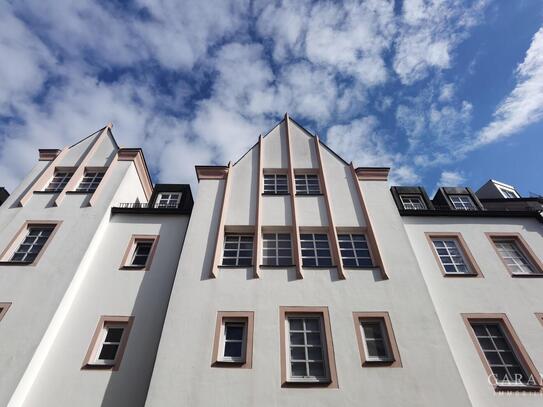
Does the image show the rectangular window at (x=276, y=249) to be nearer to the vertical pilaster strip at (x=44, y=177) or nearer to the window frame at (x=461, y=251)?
the window frame at (x=461, y=251)

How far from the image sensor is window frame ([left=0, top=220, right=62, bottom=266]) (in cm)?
1328

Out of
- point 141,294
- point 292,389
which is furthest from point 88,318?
point 292,389

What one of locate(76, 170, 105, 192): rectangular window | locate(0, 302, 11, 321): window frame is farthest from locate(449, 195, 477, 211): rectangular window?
locate(0, 302, 11, 321): window frame

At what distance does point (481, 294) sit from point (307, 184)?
918 centimetres

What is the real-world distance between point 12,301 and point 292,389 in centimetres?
1092

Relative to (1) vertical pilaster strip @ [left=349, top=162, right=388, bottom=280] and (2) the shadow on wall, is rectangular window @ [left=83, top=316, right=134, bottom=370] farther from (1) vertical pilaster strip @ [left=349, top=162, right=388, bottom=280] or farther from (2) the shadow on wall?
(1) vertical pilaster strip @ [left=349, top=162, right=388, bottom=280]

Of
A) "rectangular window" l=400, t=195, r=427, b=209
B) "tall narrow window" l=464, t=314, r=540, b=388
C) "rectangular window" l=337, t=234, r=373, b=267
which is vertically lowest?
"tall narrow window" l=464, t=314, r=540, b=388

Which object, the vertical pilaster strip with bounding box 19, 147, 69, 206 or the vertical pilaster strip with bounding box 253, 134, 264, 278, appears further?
the vertical pilaster strip with bounding box 19, 147, 69, 206

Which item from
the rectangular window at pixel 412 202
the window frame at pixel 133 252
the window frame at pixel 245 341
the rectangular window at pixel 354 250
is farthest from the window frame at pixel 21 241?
the rectangular window at pixel 412 202

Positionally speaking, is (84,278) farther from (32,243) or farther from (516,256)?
(516,256)

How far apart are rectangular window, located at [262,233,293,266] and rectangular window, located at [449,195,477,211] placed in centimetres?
1072

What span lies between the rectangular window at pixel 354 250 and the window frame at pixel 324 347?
272 cm

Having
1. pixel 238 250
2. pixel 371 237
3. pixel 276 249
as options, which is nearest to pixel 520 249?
pixel 371 237

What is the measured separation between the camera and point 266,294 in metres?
11.8
